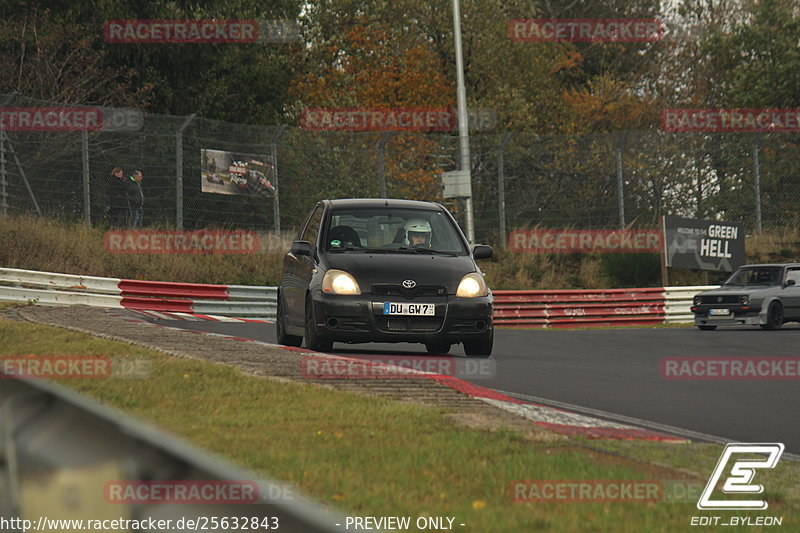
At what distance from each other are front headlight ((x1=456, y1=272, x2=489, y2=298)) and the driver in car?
0.90m

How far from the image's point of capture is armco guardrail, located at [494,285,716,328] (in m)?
27.0

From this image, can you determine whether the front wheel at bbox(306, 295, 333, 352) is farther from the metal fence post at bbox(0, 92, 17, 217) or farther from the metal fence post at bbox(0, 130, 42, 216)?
the metal fence post at bbox(0, 130, 42, 216)

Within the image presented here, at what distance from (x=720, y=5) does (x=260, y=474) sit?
51.5 metres

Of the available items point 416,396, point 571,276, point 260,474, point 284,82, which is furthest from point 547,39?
point 260,474

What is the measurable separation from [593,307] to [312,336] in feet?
51.9

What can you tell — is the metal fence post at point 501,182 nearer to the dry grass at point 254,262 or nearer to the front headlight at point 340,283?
the dry grass at point 254,262

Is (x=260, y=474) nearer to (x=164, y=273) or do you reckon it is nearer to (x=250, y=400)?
(x=250, y=400)

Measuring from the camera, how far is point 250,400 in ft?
28.2

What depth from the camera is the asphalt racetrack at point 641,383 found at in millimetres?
9156

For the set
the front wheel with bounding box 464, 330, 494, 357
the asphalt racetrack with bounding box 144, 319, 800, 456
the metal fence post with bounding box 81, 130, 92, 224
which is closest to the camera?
the asphalt racetrack with bounding box 144, 319, 800, 456

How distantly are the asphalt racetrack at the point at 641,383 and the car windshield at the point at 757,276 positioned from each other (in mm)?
4488

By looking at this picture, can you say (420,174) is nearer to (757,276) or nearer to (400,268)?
(757,276)

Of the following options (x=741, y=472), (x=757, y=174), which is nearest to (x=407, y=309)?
(x=741, y=472)

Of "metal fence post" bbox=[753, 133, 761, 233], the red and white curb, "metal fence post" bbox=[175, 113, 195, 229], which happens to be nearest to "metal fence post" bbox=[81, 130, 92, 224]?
"metal fence post" bbox=[175, 113, 195, 229]
